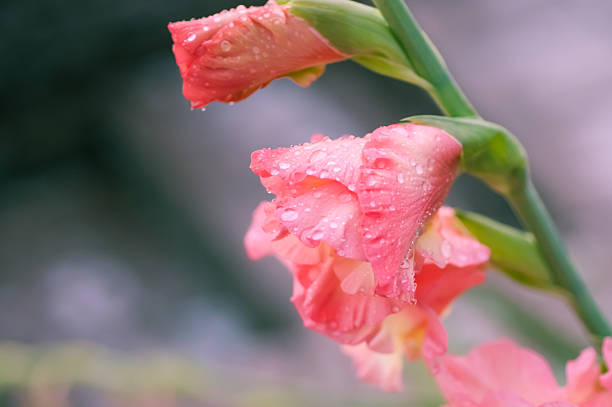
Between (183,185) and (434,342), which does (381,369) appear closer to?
(434,342)

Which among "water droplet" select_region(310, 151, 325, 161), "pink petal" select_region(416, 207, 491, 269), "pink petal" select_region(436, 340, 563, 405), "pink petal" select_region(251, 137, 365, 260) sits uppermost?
"water droplet" select_region(310, 151, 325, 161)

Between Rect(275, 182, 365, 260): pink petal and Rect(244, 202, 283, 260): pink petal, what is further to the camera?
Rect(244, 202, 283, 260): pink petal

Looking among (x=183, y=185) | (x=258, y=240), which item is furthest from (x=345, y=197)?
(x=183, y=185)

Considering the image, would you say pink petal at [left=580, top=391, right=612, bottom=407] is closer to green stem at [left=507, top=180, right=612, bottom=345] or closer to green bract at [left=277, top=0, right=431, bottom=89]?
green stem at [left=507, top=180, right=612, bottom=345]

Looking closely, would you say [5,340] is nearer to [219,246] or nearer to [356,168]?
[219,246]

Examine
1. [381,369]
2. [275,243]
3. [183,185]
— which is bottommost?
[183,185]

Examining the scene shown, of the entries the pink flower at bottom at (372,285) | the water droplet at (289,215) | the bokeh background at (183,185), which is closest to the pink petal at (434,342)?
the pink flower at bottom at (372,285)

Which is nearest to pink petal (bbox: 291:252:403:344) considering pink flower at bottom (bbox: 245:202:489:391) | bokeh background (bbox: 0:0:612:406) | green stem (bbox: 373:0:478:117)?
pink flower at bottom (bbox: 245:202:489:391)

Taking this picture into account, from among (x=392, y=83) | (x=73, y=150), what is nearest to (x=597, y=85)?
(x=392, y=83)
